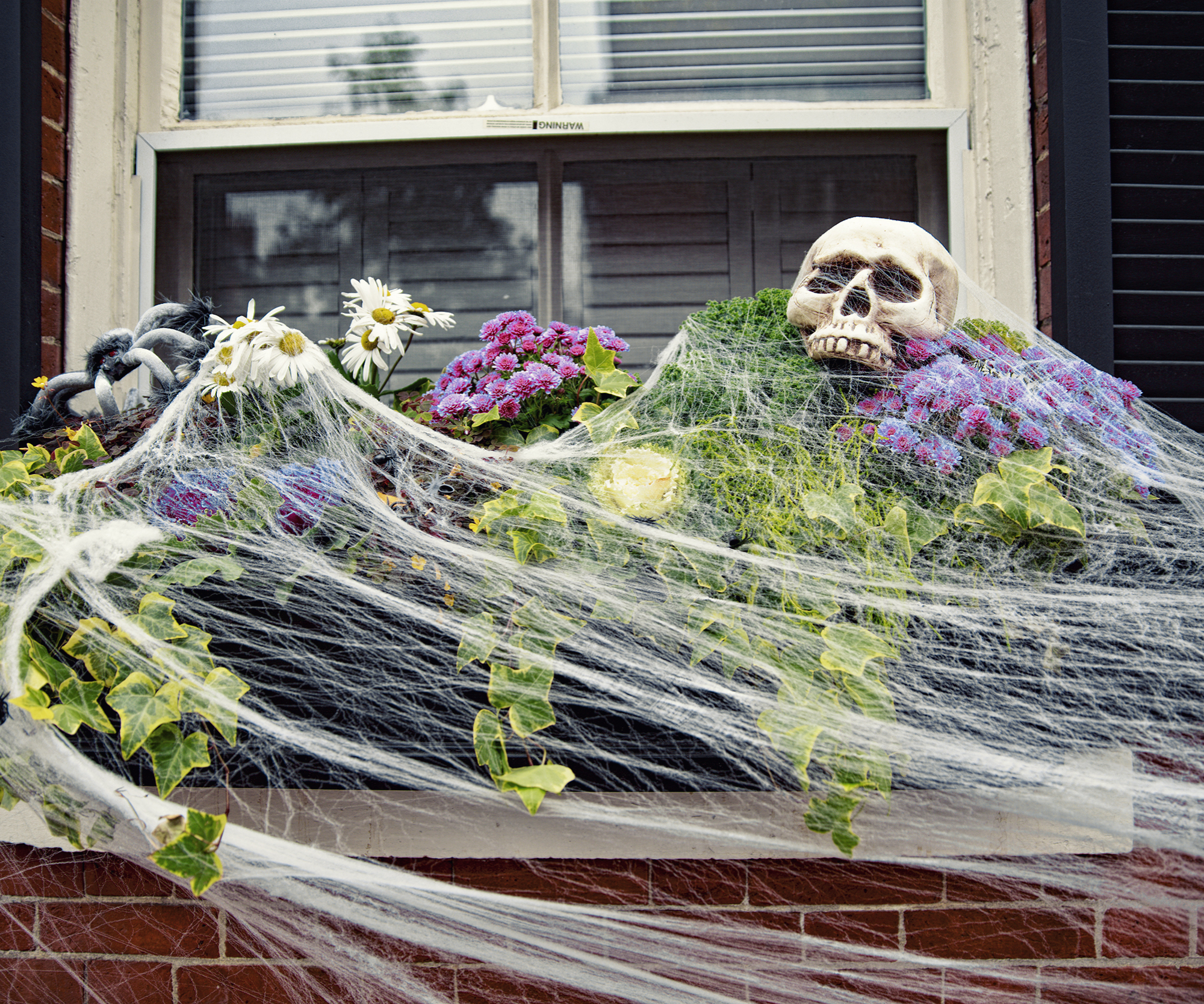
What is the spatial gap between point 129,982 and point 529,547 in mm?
1181

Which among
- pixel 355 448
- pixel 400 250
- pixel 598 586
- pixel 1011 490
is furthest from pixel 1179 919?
pixel 400 250

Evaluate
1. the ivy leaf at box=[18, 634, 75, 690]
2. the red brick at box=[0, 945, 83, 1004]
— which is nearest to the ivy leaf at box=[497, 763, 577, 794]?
the ivy leaf at box=[18, 634, 75, 690]

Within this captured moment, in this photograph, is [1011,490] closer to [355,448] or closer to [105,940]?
[355,448]

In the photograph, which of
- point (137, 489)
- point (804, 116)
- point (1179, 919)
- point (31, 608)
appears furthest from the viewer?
point (804, 116)

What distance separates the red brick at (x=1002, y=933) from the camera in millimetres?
1343

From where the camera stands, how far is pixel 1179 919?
141 centimetres

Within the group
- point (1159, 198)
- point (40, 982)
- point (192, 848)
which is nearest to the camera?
point (192, 848)

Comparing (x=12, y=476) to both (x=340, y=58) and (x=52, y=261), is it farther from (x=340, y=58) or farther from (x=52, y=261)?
(x=340, y=58)

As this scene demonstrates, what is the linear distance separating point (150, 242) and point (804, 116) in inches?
71.2

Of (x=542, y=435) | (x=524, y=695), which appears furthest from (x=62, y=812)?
(x=542, y=435)

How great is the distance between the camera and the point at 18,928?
4.80 ft

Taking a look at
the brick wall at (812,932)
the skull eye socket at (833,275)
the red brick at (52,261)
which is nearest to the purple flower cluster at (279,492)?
the brick wall at (812,932)

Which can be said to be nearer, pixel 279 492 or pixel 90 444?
pixel 279 492

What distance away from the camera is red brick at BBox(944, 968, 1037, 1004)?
4.36 ft
